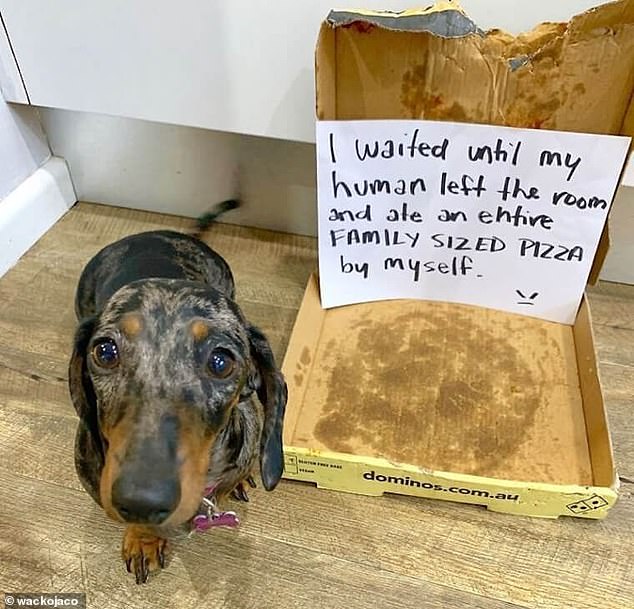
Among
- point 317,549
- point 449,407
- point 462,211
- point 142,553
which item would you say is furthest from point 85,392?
point 462,211

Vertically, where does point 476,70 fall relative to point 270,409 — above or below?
above

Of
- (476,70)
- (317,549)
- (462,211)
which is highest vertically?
(476,70)

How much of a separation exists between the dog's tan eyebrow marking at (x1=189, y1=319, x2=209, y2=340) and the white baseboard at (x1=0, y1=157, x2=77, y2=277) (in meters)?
1.01

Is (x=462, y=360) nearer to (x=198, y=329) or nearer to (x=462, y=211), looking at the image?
(x=462, y=211)

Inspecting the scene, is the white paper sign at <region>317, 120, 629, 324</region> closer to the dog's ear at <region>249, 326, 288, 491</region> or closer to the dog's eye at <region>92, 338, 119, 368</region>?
the dog's ear at <region>249, 326, 288, 491</region>

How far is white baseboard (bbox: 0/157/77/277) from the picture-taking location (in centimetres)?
187

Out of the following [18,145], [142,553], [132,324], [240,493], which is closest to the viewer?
[132,324]

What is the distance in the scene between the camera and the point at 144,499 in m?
0.90

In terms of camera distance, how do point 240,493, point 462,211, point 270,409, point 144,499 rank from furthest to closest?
point 462,211 < point 240,493 < point 270,409 < point 144,499

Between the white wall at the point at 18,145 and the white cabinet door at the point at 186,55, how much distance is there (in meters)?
0.11

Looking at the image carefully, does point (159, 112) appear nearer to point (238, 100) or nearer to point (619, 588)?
point (238, 100)

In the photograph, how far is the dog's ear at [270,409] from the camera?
1.14 meters

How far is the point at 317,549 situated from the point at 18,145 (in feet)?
4.13

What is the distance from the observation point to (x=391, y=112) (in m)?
1.51
